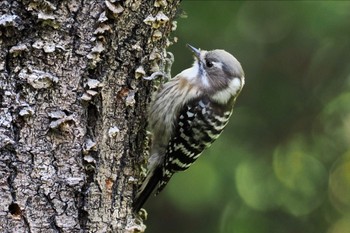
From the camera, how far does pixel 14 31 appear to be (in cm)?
296

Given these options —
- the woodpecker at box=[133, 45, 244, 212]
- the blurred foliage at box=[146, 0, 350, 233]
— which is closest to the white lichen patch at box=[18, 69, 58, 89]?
the woodpecker at box=[133, 45, 244, 212]

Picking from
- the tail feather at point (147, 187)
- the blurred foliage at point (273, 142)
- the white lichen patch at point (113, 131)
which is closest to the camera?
the white lichen patch at point (113, 131)

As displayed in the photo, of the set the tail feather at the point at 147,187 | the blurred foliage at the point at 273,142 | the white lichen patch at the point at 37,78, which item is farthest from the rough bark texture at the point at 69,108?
the blurred foliage at the point at 273,142

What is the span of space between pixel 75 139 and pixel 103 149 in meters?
0.18

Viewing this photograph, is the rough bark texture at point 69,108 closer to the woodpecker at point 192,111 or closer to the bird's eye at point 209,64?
the woodpecker at point 192,111

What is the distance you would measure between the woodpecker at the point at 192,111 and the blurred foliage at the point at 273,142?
1.66 metres

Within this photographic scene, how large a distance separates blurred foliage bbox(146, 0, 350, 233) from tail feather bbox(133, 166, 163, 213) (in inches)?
85.9

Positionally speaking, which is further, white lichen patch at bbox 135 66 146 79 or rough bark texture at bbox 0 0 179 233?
white lichen patch at bbox 135 66 146 79

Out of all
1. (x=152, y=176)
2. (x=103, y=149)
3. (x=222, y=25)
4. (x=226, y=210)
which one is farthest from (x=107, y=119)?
(x=226, y=210)

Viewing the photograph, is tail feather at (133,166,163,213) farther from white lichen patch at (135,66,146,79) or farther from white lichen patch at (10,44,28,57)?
white lichen patch at (10,44,28,57)

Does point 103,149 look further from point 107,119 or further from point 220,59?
point 220,59

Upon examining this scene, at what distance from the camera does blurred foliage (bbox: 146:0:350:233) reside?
6262 mm

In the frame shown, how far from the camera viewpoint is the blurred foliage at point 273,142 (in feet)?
20.5

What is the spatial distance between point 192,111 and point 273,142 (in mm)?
2494
